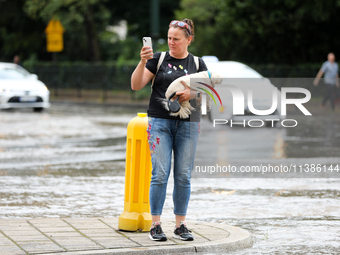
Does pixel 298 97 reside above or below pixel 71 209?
above

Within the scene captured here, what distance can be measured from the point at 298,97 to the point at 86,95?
83.9 ft

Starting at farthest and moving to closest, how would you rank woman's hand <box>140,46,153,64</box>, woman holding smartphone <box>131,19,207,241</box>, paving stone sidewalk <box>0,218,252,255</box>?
woman holding smartphone <box>131,19,207,241</box>
woman's hand <box>140,46,153,64</box>
paving stone sidewalk <box>0,218,252,255</box>

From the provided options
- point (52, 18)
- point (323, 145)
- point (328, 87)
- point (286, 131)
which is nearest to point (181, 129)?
point (323, 145)

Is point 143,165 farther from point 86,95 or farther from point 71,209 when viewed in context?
point 86,95

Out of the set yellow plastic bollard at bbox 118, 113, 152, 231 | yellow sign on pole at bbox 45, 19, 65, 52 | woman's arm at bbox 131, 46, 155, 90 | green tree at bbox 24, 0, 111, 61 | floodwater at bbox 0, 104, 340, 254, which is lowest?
floodwater at bbox 0, 104, 340, 254

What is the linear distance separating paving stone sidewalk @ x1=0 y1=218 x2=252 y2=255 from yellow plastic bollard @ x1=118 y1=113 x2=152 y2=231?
11 cm

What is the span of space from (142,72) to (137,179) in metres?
1.03

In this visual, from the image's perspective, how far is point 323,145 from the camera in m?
13.2

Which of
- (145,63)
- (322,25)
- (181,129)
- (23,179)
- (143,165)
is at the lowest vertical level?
(23,179)

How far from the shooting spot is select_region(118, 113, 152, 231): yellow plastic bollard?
5918mm

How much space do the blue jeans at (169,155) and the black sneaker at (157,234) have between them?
0.14 metres

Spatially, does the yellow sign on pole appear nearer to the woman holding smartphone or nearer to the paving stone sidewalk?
the paving stone sidewalk

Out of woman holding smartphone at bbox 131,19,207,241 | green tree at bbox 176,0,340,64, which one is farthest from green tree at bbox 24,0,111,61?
woman holding smartphone at bbox 131,19,207,241

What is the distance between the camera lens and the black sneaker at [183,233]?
5.55 m
